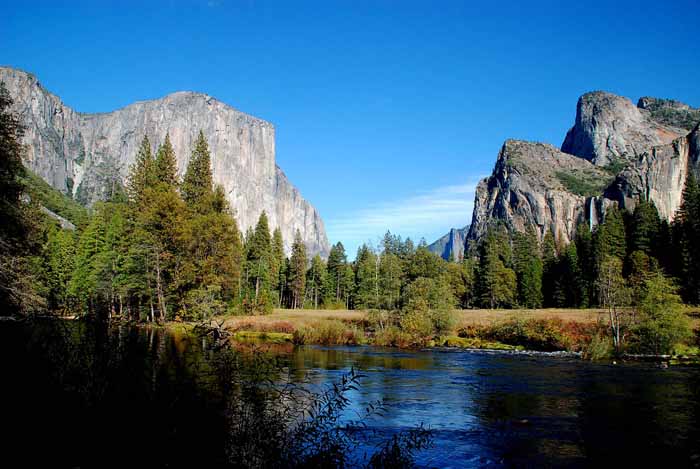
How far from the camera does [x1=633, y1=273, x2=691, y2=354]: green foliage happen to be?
3148 cm

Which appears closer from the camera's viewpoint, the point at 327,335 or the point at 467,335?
the point at 327,335

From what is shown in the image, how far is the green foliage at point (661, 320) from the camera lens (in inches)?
1240

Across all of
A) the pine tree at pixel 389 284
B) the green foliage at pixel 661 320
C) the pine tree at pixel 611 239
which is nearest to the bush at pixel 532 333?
the green foliage at pixel 661 320

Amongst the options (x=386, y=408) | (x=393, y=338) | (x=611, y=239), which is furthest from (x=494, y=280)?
(x=386, y=408)

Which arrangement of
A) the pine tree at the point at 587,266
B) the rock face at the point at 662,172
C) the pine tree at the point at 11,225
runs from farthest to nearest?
the rock face at the point at 662,172, the pine tree at the point at 587,266, the pine tree at the point at 11,225

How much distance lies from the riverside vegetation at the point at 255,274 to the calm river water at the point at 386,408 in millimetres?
1794

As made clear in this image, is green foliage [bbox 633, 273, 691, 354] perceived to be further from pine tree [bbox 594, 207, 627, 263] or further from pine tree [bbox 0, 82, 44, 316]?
pine tree [bbox 594, 207, 627, 263]

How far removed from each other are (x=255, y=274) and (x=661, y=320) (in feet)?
194

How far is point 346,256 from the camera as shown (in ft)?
354

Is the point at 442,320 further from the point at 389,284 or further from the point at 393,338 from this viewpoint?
the point at 389,284

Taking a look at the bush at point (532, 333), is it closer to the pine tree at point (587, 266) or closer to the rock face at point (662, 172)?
the pine tree at point (587, 266)

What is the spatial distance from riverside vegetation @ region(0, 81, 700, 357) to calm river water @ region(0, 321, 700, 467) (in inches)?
70.6

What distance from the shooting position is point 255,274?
79.9 meters

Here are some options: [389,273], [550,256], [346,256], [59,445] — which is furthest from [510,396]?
[346,256]
